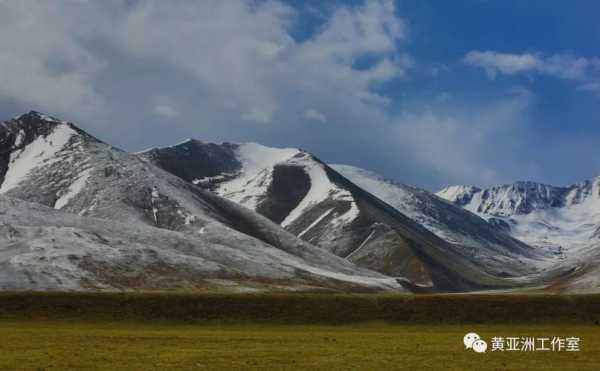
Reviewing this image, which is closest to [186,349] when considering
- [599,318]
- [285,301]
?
[285,301]

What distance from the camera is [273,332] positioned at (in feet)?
239

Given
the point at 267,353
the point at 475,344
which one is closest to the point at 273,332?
the point at 267,353

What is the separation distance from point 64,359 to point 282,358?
13.2 m

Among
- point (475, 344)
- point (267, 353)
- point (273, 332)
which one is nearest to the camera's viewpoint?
point (267, 353)

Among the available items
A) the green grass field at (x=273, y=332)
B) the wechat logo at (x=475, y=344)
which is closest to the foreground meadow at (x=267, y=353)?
the green grass field at (x=273, y=332)

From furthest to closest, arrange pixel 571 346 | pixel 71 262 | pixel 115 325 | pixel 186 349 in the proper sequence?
1. pixel 71 262
2. pixel 115 325
3. pixel 571 346
4. pixel 186 349

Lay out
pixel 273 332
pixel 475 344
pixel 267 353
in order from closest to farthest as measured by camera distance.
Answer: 1. pixel 267 353
2. pixel 475 344
3. pixel 273 332

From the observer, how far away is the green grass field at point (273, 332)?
143ft

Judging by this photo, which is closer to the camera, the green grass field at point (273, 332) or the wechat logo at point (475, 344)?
the green grass field at point (273, 332)

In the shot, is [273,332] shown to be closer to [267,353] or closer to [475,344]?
[267,353]

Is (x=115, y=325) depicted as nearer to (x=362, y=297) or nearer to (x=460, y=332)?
(x=362, y=297)

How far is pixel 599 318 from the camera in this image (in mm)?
86438

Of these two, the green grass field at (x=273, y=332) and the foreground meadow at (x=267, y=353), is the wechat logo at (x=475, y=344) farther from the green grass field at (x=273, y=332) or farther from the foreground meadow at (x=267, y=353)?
the green grass field at (x=273, y=332)

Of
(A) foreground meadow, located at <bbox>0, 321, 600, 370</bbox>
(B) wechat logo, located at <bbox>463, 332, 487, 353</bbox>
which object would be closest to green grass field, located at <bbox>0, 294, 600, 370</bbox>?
(A) foreground meadow, located at <bbox>0, 321, 600, 370</bbox>
